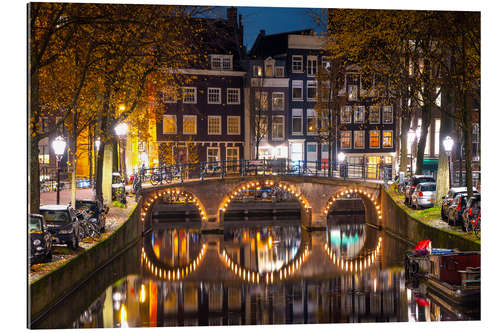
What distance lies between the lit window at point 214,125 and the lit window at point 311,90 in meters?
4.70

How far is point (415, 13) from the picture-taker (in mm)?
15969

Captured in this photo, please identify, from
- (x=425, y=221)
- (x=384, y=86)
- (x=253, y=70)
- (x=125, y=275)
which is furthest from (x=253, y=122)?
(x=125, y=275)

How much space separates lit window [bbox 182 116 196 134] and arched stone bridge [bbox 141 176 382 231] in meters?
2.20

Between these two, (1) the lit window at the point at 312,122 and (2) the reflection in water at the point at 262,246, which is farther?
(1) the lit window at the point at 312,122

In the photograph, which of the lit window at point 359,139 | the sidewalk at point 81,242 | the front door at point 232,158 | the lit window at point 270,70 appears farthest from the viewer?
the lit window at point 270,70

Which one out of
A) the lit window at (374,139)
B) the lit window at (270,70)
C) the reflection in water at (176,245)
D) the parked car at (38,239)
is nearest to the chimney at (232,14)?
the parked car at (38,239)

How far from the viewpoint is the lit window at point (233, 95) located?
30666 mm

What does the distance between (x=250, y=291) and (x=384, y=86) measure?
369 inches

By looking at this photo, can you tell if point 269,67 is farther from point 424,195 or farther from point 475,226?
point 475,226

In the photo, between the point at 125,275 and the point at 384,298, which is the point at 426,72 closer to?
the point at 384,298

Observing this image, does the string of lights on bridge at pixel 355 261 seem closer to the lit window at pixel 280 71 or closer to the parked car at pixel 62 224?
the parked car at pixel 62 224

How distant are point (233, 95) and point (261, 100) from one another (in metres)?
1.40

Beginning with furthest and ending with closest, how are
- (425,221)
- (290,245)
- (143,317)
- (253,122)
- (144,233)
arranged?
1. (253,122)
2. (144,233)
3. (290,245)
4. (425,221)
5. (143,317)

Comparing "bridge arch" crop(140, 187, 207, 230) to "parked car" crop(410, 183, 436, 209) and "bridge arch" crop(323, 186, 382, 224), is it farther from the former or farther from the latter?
"parked car" crop(410, 183, 436, 209)
